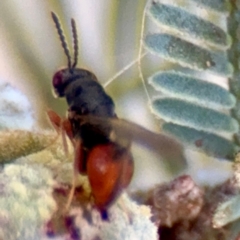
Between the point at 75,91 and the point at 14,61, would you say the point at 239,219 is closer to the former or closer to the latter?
the point at 75,91

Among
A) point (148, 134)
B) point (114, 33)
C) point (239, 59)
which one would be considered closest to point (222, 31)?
point (239, 59)

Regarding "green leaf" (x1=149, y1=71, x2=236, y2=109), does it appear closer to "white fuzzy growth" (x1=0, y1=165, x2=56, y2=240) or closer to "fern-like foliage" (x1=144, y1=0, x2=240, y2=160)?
"fern-like foliage" (x1=144, y1=0, x2=240, y2=160)

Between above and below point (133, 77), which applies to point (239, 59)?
above

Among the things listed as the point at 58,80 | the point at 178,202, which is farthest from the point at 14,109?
the point at 178,202

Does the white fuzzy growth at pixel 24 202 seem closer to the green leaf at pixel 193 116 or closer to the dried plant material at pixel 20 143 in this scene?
the dried plant material at pixel 20 143

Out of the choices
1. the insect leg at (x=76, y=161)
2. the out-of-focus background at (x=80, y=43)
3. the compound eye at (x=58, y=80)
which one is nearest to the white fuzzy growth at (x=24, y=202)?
the insect leg at (x=76, y=161)

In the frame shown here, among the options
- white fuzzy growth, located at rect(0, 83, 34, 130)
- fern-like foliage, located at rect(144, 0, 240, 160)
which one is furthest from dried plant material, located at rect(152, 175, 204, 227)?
white fuzzy growth, located at rect(0, 83, 34, 130)

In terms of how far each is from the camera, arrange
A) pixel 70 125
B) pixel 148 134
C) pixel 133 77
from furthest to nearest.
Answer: pixel 133 77 < pixel 70 125 < pixel 148 134
